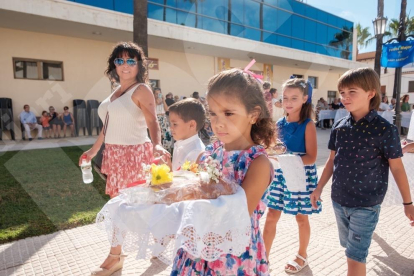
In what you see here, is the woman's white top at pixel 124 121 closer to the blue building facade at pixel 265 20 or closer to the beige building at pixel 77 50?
the beige building at pixel 77 50

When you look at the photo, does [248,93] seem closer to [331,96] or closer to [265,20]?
[265,20]

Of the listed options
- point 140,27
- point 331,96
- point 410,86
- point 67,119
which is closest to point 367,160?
point 140,27

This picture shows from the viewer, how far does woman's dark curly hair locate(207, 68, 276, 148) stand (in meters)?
1.50

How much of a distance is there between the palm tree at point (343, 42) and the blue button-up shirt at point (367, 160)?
24178 mm

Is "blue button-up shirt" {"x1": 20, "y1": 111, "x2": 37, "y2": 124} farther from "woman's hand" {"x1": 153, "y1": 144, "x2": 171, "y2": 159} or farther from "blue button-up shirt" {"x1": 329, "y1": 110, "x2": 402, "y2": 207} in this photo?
"blue button-up shirt" {"x1": 329, "y1": 110, "x2": 402, "y2": 207}

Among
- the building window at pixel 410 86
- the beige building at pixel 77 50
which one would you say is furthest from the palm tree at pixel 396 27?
the beige building at pixel 77 50

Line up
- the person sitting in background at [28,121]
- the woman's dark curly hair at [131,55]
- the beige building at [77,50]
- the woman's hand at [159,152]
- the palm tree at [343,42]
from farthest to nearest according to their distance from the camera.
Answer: the palm tree at [343,42] < the person sitting in background at [28,121] < the beige building at [77,50] < the woman's dark curly hair at [131,55] < the woman's hand at [159,152]

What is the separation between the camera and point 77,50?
43.4ft

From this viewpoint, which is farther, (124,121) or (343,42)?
(343,42)

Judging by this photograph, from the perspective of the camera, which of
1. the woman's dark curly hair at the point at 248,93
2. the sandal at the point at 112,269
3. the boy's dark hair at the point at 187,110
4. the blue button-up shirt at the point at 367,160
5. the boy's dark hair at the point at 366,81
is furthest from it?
the boy's dark hair at the point at 187,110

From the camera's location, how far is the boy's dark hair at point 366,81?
2166 mm

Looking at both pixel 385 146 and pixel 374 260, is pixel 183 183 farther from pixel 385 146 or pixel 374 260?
pixel 374 260

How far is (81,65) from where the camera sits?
43.9ft

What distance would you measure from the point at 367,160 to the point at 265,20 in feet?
61.0
